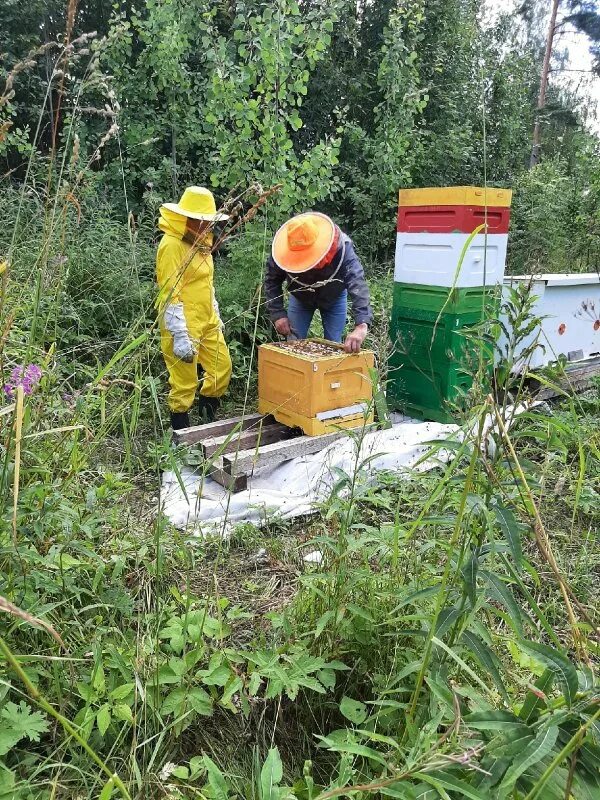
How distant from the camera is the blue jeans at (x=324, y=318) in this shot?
500cm

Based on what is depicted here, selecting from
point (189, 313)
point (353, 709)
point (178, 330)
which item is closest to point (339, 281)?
point (189, 313)

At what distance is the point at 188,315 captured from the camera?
14.5 feet

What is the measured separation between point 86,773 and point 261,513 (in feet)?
6.01

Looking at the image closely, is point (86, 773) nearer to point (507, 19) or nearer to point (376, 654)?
point (376, 654)

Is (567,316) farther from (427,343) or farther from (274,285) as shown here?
(274,285)

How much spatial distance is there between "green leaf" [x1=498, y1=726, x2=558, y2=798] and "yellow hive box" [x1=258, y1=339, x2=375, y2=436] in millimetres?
2751

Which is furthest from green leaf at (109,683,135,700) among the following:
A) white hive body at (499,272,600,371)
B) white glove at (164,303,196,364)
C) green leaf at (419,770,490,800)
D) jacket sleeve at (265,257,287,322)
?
white hive body at (499,272,600,371)

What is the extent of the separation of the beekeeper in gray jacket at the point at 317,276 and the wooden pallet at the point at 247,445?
719 millimetres

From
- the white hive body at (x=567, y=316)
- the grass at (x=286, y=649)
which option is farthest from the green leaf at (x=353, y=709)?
the white hive body at (x=567, y=316)

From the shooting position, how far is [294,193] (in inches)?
231

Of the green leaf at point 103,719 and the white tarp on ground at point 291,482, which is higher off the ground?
the green leaf at point 103,719

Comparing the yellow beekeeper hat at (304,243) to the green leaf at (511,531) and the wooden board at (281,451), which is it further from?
Result: the green leaf at (511,531)

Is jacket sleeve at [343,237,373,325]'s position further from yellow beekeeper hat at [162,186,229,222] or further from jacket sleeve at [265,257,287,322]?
yellow beekeeper hat at [162,186,229,222]

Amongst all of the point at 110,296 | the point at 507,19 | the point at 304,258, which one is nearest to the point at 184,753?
the point at 304,258
